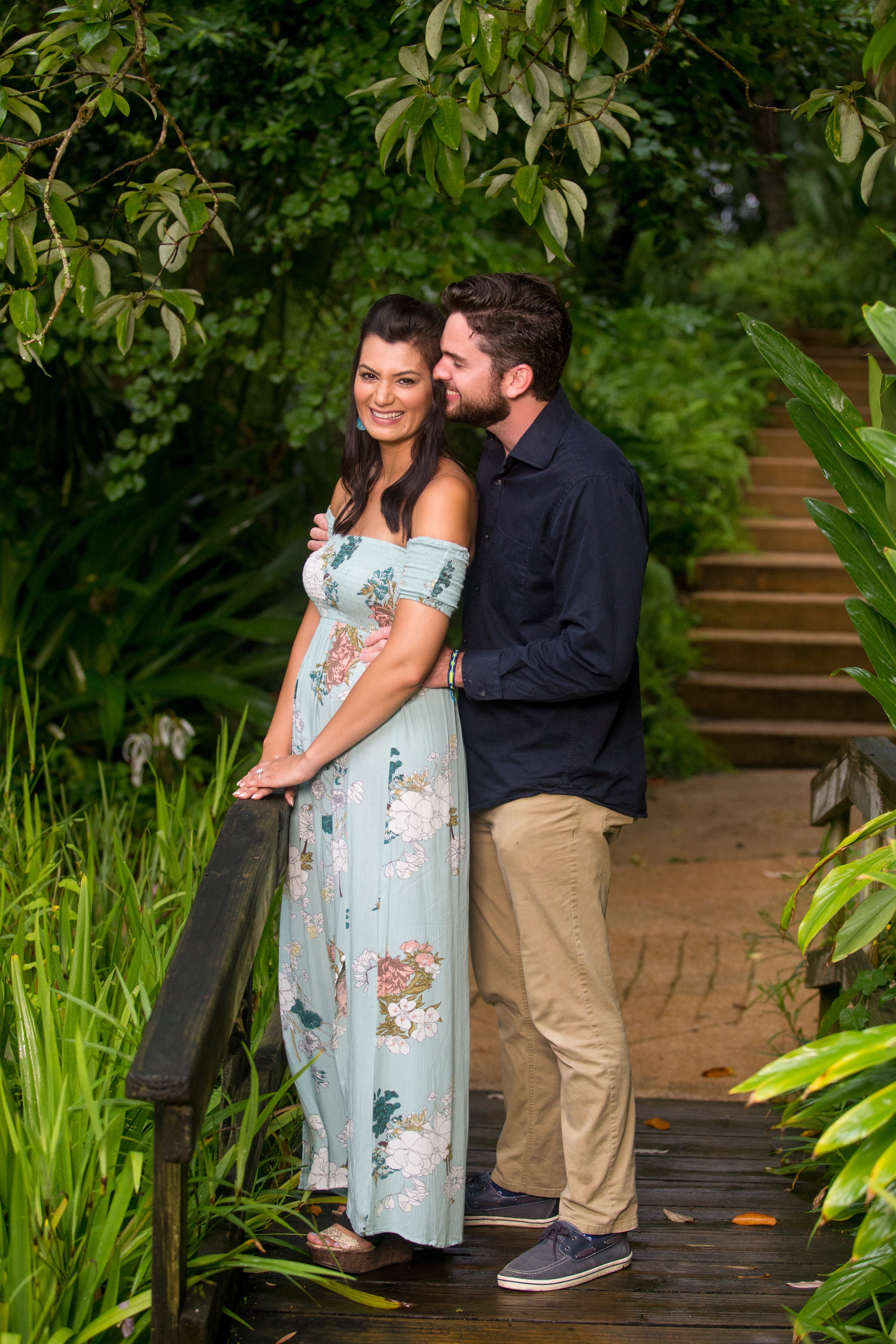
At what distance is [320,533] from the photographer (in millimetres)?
2373

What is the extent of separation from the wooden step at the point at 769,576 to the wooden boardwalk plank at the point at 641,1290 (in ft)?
20.2

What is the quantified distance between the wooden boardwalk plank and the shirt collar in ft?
4.64

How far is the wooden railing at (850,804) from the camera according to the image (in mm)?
2703

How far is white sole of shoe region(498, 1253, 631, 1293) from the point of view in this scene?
207 cm

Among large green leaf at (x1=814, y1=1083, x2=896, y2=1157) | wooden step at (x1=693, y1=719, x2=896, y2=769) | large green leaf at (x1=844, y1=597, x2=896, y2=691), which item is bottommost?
wooden step at (x1=693, y1=719, x2=896, y2=769)

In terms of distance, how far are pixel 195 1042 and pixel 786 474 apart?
8893 millimetres

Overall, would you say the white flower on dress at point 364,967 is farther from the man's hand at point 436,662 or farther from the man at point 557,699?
the man's hand at point 436,662

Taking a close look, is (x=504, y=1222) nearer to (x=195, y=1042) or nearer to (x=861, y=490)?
(x=195, y=1042)

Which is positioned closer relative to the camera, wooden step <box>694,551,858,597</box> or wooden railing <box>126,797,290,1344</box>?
wooden railing <box>126,797,290,1344</box>

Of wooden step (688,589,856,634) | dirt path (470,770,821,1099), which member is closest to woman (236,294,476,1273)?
dirt path (470,770,821,1099)

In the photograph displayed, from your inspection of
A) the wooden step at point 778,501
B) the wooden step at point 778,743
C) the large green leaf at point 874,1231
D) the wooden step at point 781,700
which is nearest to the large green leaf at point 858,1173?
the large green leaf at point 874,1231

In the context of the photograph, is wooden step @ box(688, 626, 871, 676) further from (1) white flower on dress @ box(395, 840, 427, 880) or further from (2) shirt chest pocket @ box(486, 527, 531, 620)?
(1) white flower on dress @ box(395, 840, 427, 880)

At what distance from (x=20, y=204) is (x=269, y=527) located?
12.4 feet

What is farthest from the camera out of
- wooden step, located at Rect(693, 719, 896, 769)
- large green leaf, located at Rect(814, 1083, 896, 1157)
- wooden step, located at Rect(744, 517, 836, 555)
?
wooden step, located at Rect(744, 517, 836, 555)
